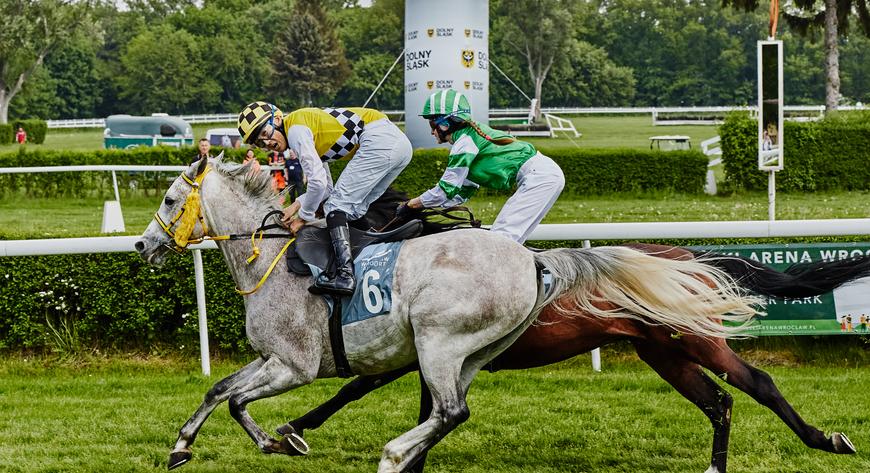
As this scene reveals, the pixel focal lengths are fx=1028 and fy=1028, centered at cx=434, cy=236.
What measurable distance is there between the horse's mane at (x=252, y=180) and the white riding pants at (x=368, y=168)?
27cm

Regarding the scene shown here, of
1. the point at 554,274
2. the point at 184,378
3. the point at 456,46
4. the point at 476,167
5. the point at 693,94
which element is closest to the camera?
the point at 554,274

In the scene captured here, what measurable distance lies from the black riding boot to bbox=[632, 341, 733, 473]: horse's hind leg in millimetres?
1267

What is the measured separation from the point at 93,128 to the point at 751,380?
4105 centimetres

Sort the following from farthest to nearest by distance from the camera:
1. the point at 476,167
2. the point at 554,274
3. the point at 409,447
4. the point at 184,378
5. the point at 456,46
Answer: the point at 456,46, the point at 184,378, the point at 476,167, the point at 554,274, the point at 409,447

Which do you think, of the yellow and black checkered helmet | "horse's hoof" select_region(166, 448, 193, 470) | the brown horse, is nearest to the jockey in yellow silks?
the yellow and black checkered helmet

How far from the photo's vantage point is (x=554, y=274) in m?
4.15

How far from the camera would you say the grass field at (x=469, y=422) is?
456cm

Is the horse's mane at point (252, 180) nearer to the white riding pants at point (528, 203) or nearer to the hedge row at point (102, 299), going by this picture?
the white riding pants at point (528, 203)

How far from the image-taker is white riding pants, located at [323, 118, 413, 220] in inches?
171

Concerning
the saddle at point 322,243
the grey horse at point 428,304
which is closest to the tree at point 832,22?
the grey horse at point 428,304

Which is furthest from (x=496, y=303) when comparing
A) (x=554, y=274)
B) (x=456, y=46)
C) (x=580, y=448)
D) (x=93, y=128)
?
(x=93, y=128)

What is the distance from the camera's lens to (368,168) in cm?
437

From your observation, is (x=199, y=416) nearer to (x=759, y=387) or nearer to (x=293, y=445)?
(x=293, y=445)

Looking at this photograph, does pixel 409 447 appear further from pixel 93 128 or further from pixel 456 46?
pixel 93 128
